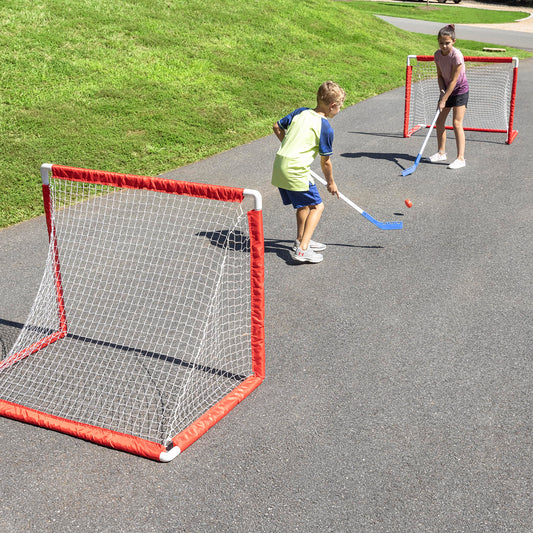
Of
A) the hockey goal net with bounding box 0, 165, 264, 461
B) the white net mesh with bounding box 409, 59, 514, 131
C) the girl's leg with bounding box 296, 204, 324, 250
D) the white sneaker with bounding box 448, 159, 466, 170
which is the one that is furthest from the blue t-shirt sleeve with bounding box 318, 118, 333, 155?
the white net mesh with bounding box 409, 59, 514, 131

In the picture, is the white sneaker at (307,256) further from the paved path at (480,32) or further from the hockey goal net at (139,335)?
the paved path at (480,32)

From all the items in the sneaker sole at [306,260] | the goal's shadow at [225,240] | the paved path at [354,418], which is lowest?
the paved path at [354,418]

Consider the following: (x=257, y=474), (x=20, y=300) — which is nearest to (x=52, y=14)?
(x=20, y=300)

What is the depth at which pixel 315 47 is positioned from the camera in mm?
17641

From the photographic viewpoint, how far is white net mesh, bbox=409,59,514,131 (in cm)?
1287

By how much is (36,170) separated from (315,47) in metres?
10.6

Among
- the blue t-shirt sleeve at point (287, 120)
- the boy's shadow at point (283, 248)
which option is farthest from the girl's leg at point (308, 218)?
the blue t-shirt sleeve at point (287, 120)

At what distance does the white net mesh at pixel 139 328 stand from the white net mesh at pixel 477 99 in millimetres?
7228

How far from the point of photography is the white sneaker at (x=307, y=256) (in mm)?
6602

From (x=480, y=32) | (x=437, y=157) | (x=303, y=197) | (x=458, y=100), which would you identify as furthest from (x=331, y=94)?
(x=480, y=32)

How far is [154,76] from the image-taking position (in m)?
13.2

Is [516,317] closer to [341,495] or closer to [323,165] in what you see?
[323,165]

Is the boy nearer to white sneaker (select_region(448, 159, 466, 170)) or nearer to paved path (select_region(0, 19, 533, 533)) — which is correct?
paved path (select_region(0, 19, 533, 533))

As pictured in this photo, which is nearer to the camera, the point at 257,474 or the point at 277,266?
the point at 257,474
